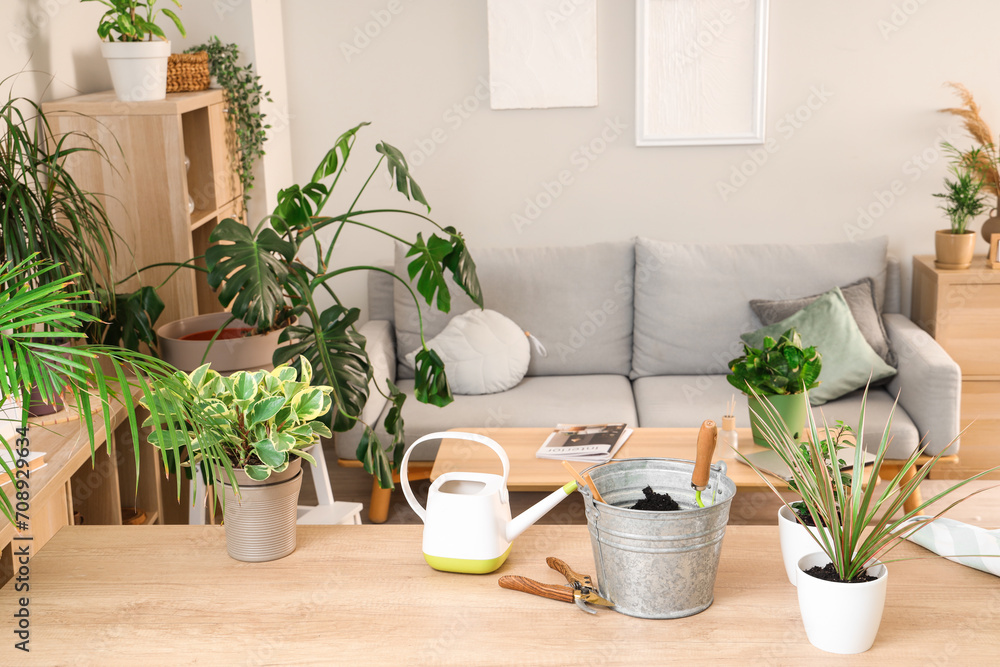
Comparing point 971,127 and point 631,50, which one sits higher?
point 631,50

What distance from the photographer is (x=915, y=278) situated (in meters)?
3.71

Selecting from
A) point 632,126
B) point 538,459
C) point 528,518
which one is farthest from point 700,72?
point 528,518

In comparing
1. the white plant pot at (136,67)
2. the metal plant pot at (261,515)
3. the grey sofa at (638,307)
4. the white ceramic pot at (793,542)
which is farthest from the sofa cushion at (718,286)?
the metal plant pot at (261,515)

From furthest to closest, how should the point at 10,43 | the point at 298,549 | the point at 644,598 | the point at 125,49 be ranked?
the point at 125,49
the point at 10,43
the point at 298,549
the point at 644,598

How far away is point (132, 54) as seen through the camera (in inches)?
106

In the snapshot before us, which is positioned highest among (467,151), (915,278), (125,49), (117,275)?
(125,49)

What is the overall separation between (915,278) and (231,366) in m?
2.73

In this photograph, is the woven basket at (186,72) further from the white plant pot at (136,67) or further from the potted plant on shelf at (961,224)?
the potted plant on shelf at (961,224)

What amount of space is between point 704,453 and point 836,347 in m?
2.23

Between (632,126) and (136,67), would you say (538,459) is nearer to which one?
(136,67)

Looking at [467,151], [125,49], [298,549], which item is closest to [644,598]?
[298,549]

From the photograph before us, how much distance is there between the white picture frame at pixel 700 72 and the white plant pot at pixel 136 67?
1880mm

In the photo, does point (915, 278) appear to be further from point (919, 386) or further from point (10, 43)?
point (10, 43)

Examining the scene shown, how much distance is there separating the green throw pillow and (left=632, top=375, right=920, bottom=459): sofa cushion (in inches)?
2.8
